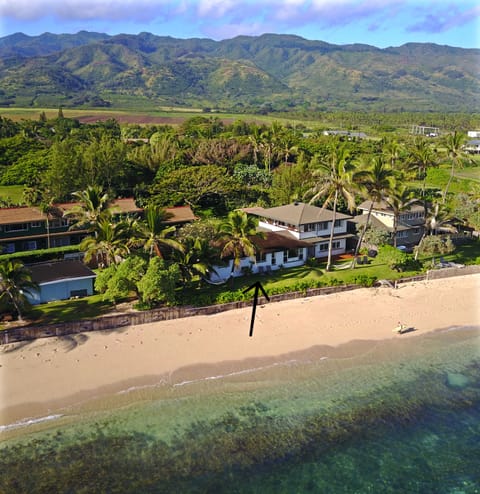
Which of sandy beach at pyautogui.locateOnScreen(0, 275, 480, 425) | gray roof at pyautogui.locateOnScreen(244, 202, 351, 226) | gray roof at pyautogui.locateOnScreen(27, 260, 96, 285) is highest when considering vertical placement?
gray roof at pyautogui.locateOnScreen(244, 202, 351, 226)

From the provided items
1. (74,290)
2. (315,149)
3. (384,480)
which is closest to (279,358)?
(384,480)

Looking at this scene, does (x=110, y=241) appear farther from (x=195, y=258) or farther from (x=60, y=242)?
(x=60, y=242)

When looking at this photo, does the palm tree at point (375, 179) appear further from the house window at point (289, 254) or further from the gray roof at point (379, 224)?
the gray roof at point (379, 224)

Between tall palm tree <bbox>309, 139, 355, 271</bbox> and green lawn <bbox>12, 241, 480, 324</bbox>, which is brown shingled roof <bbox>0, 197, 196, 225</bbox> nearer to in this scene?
green lawn <bbox>12, 241, 480, 324</bbox>

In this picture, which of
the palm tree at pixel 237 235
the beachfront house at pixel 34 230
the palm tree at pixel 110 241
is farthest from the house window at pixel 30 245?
the palm tree at pixel 237 235

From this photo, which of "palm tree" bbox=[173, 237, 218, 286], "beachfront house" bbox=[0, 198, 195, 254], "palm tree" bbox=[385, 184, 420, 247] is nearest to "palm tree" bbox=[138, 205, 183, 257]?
"palm tree" bbox=[173, 237, 218, 286]

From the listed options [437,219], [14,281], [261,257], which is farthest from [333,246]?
[14,281]

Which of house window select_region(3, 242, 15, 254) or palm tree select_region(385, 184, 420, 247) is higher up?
palm tree select_region(385, 184, 420, 247)
